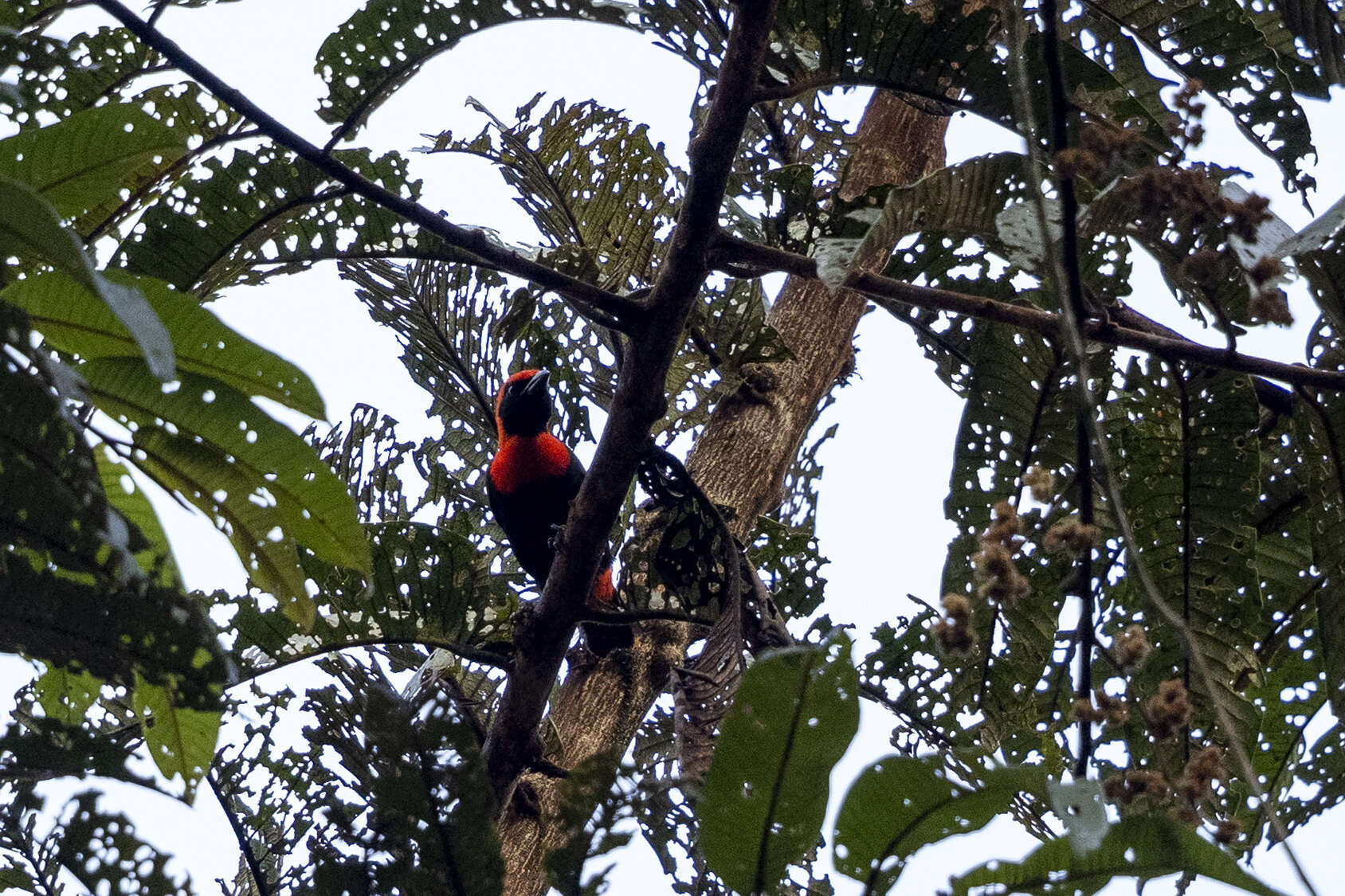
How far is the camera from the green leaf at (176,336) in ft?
3.99

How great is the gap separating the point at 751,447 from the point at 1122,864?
7.76ft

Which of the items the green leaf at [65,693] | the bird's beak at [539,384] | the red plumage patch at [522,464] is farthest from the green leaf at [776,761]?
the red plumage patch at [522,464]

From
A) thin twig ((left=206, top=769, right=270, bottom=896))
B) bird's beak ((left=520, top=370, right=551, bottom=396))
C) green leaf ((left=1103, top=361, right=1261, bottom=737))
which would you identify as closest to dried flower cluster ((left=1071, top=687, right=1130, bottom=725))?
green leaf ((left=1103, top=361, right=1261, bottom=737))

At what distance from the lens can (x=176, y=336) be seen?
1217mm

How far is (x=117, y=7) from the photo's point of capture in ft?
4.70

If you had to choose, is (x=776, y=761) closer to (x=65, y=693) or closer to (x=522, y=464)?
(x=65, y=693)

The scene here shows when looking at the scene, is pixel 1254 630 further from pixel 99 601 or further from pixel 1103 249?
pixel 99 601

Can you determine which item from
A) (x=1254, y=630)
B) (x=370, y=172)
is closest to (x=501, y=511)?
(x=370, y=172)

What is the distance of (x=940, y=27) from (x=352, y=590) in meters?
1.56

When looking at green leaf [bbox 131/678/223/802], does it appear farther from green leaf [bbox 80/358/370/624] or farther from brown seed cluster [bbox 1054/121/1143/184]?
brown seed cluster [bbox 1054/121/1143/184]

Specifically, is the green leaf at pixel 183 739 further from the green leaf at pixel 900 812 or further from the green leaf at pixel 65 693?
the green leaf at pixel 900 812

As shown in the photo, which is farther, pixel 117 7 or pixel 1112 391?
pixel 1112 391

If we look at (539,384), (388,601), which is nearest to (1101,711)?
(388,601)

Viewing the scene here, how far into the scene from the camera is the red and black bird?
14.5ft
